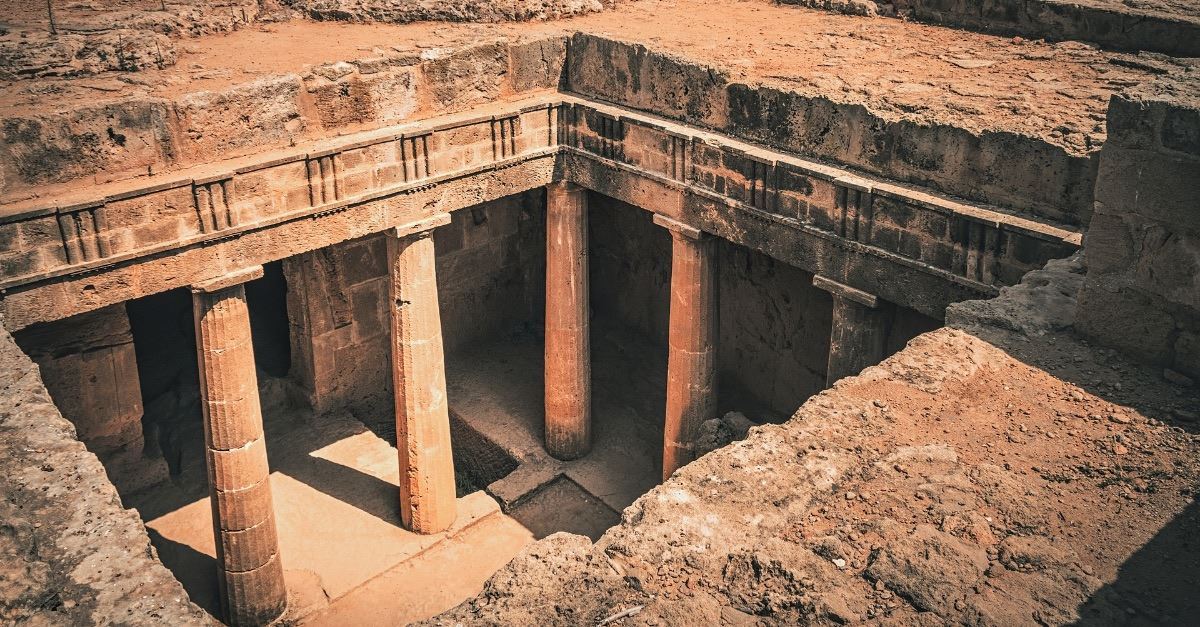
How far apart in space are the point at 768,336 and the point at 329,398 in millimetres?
6038

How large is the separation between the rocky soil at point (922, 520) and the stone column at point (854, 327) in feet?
11.7

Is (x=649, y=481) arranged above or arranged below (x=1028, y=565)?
below

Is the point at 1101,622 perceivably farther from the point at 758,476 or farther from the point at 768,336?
the point at 768,336

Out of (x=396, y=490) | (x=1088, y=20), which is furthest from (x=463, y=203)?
(x=1088, y=20)

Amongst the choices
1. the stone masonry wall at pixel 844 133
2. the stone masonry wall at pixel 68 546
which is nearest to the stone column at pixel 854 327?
the stone masonry wall at pixel 844 133

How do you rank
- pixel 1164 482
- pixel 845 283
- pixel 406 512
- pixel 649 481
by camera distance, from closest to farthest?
pixel 1164 482
pixel 845 283
pixel 406 512
pixel 649 481

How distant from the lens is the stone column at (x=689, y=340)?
1108cm

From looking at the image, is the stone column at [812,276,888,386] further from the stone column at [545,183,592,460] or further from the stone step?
the stone step

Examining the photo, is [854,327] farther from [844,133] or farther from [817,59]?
[817,59]

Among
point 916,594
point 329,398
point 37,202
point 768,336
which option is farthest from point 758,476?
point 329,398

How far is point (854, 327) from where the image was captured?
960 cm

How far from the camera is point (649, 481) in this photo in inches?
512

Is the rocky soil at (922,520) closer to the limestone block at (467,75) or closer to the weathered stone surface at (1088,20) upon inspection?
the weathered stone surface at (1088,20)

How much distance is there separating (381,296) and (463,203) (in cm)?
369
